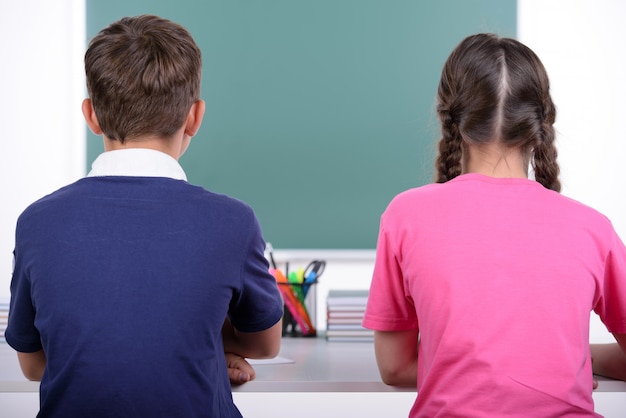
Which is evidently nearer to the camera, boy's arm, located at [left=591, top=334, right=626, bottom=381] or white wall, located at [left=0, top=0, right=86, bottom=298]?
boy's arm, located at [left=591, top=334, right=626, bottom=381]

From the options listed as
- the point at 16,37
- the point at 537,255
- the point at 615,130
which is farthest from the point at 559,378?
the point at 16,37

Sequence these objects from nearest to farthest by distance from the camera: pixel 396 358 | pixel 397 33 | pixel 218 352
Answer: pixel 218 352, pixel 396 358, pixel 397 33

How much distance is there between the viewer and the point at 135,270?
101 cm

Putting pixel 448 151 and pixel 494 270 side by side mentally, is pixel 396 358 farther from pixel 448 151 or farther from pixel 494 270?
pixel 448 151

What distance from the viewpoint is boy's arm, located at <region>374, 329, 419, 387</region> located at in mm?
1246

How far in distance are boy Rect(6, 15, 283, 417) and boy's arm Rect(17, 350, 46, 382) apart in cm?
1

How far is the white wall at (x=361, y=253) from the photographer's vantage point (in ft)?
9.38

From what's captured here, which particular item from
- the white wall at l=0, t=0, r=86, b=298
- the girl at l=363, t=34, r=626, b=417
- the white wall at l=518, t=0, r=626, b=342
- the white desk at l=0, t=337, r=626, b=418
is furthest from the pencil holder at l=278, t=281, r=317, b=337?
the white wall at l=518, t=0, r=626, b=342

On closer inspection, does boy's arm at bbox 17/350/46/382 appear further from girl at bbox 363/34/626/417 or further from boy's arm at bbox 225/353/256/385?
girl at bbox 363/34/626/417

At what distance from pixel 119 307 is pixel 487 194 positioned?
59cm

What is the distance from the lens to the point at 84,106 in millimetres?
1185

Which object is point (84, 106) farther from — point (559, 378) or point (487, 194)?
point (559, 378)

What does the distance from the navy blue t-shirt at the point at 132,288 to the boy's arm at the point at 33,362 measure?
0.40 feet

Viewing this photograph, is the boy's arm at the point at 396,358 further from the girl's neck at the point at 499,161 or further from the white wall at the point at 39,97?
the white wall at the point at 39,97
